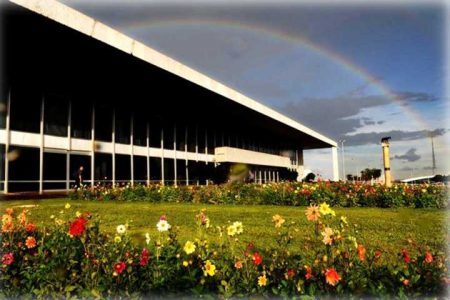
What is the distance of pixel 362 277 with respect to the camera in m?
3.17

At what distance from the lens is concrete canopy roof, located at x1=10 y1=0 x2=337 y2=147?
14.8 m

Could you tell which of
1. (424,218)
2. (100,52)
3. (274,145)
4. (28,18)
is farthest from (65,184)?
(274,145)

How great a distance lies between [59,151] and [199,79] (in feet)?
30.7

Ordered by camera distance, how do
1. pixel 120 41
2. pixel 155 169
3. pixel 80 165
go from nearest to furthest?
pixel 120 41
pixel 80 165
pixel 155 169

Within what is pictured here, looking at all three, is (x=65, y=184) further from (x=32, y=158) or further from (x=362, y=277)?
(x=362, y=277)

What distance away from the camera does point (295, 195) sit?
14461 millimetres

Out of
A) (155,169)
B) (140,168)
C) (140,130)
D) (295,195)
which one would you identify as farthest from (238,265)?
(155,169)

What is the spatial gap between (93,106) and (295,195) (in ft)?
49.7

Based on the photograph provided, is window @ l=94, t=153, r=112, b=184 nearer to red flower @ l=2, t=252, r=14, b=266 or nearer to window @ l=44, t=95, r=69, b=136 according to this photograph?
window @ l=44, t=95, r=69, b=136

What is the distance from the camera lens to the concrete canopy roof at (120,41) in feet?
48.6

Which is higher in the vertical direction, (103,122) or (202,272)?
(103,122)

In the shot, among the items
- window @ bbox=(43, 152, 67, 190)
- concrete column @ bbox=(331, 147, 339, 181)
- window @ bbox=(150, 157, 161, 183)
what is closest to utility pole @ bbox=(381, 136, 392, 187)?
window @ bbox=(150, 157, 161, 183)

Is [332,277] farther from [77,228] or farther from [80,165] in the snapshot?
[80,165]

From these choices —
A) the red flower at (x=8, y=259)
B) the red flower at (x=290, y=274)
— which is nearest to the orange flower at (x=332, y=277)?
the red flower at (x=290, y=274)
